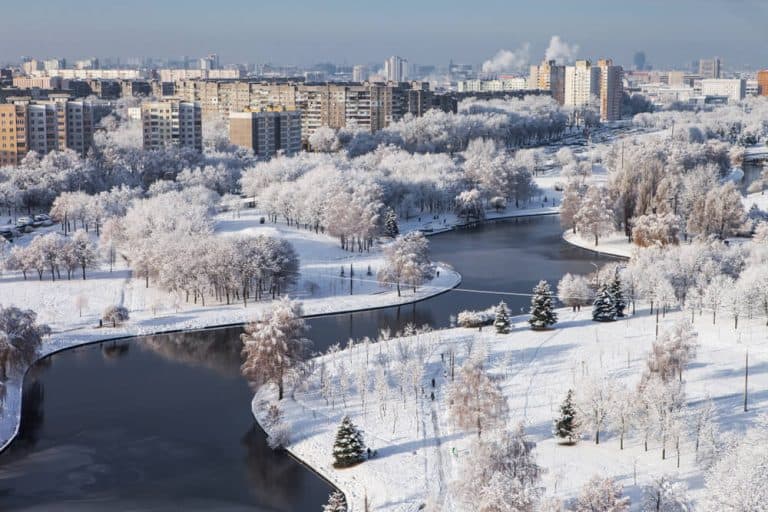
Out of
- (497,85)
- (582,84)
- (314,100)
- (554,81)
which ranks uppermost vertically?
(497,85)

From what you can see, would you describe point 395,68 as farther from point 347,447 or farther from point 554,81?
point 347,447

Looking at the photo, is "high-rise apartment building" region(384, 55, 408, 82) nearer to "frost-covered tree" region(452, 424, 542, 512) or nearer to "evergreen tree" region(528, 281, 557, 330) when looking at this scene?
"evergreen tree" region(528, 281, 557, 330)

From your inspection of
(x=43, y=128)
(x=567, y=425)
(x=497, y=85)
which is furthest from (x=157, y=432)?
(x=497, y=85)

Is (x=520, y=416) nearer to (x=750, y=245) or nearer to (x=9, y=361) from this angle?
(x=9, y=361)

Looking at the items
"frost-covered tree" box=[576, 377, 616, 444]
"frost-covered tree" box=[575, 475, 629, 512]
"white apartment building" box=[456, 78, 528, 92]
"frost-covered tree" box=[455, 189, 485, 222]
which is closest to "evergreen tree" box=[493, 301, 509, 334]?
"frost-covered tree" box=[576, 377, 616, 444]

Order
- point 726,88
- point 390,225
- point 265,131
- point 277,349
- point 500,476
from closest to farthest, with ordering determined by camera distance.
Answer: point 500,476 < point 277,349 < point 390,225 < point 265,131 < point 726,88

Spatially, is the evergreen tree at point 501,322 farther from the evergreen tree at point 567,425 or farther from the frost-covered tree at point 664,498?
the frost-covered tree at point 664,498
